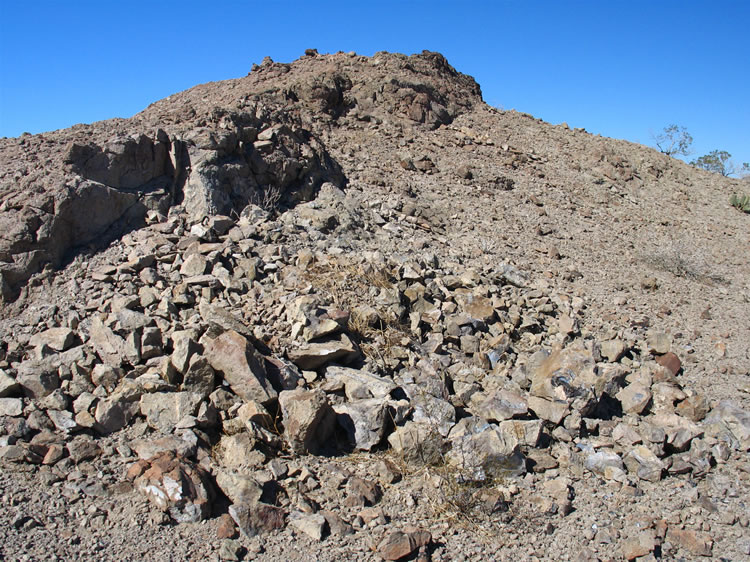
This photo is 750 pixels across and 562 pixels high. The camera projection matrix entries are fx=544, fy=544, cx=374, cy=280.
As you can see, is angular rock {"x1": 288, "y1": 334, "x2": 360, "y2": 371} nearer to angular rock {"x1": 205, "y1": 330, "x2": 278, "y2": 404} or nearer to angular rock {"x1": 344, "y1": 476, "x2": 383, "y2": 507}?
angular rock {"x1": 205, "y1": 330, "x2": 278, "y2": 404}

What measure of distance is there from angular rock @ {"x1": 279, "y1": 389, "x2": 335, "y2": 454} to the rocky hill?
0.02 m

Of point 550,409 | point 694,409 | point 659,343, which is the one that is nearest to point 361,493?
point 550,409

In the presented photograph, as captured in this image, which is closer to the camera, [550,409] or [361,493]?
[361,493]

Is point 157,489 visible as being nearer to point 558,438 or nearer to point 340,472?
point 340,472

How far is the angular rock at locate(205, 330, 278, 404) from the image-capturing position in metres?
3.90

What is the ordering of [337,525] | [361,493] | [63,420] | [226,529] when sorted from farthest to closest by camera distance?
[63,420] → [361,493] → [337,525] → [226,529]

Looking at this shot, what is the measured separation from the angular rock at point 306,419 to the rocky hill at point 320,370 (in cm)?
2

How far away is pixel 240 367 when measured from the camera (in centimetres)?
393

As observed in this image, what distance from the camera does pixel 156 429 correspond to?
12.2 feet

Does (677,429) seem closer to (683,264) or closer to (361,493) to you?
(361,493)

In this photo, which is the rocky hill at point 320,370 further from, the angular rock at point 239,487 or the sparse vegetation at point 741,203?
the sparse vegetation at point 741,203

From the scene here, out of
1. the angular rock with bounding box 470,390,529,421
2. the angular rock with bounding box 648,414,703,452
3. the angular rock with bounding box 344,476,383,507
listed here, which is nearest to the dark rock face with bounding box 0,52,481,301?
the angular rock with bounding box 344,476,383,507

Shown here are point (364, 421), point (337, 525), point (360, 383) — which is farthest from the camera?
point (360, 383)

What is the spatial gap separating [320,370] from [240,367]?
0.74 metres
